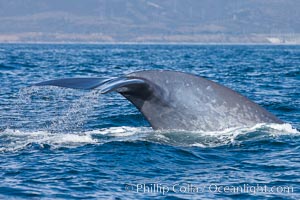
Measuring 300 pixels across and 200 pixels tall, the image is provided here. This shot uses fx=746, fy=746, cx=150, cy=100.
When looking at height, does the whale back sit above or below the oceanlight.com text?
above

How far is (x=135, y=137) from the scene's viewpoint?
10430 millimetres

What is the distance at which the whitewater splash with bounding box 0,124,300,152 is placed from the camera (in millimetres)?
9070

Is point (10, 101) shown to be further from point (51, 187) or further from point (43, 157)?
point (51, 187)

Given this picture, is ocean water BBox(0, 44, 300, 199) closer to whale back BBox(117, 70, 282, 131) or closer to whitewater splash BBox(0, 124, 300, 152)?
whitewater splash BBox(0, 124, 300, 152)

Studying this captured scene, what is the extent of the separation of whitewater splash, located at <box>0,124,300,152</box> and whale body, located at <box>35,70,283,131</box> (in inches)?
6.5

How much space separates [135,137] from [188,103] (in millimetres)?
1963

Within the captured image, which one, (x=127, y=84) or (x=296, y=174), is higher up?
(x=127, y=84)

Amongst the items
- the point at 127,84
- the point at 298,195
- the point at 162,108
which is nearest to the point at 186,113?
the point at 162,108

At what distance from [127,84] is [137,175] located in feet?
3.30

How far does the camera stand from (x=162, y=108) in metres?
8.64

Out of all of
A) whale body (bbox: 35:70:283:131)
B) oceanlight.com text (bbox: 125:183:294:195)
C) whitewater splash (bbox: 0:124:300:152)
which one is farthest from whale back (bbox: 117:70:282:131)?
oceanlight.com text (bbox: 125:183:294:195)

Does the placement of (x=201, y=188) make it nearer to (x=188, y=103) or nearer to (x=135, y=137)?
(x=188, y=103)

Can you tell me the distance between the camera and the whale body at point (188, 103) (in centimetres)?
844

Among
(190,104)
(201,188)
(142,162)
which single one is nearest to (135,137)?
(142,162)
